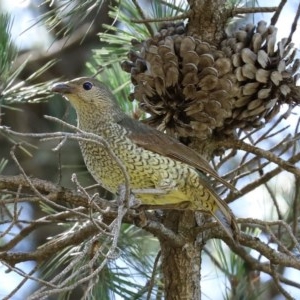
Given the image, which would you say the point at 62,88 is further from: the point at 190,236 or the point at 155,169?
the point at 190,236

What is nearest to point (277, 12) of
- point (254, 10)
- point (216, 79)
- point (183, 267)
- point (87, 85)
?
point (254, 10)

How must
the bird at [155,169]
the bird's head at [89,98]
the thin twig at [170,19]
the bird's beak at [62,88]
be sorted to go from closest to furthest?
the thin twig at [170,19] → the bird at [155,169] → the bird's beak at [62,88] → the bird's head at [89,98]

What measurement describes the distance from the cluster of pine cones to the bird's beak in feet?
0.85

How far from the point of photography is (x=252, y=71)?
2.82 metres

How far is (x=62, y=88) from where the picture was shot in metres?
3.01

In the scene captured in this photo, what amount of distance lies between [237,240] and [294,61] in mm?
620

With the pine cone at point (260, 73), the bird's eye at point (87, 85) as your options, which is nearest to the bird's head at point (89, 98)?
the bird's eye at point (87, 85)

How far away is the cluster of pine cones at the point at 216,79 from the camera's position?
9.22 ft

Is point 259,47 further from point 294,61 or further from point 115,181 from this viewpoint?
point 115,181

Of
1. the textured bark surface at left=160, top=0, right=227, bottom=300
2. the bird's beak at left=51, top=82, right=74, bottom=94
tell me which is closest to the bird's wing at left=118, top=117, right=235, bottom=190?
the textured bark surface at left=160, top=0, right=227, bottom=300

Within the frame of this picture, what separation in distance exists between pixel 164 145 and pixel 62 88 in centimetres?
41

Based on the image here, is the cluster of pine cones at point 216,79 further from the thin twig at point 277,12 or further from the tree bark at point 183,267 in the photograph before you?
the tree bark at point 183,267

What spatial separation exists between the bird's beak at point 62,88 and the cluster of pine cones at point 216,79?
260mm

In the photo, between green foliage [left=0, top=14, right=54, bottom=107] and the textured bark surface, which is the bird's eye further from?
the textured bark surface
